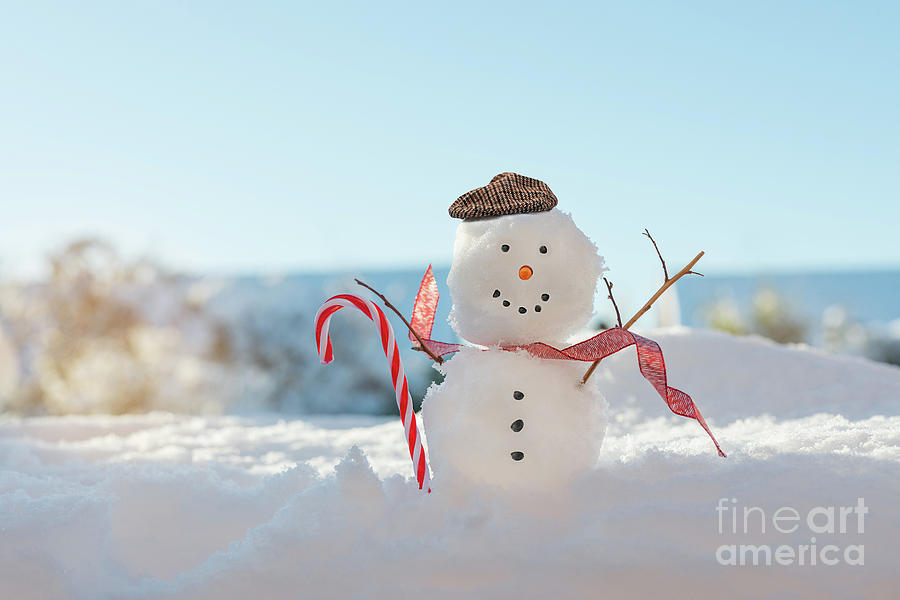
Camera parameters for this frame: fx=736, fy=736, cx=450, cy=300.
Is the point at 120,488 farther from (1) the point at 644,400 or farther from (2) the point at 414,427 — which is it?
(1) the point at 644,400

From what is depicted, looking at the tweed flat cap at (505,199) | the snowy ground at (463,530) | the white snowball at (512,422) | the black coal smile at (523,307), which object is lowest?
the snowy ground at (463,530)

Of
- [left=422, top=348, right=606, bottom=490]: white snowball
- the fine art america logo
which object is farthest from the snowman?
the fine art america logo

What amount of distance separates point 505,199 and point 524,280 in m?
0.10

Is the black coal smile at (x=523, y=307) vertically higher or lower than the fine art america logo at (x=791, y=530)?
higher

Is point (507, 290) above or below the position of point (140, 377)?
above

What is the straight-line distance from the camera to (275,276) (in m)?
3.75

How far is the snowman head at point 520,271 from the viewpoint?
77 cm

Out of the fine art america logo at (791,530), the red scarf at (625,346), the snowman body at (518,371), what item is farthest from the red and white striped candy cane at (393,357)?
the fine art america logo at (791,530)

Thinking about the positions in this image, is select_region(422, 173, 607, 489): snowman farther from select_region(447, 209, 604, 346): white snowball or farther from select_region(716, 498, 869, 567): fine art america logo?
select_region(716, 498, 869, 567): fine art america logo

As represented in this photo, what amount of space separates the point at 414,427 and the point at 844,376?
0.94 m

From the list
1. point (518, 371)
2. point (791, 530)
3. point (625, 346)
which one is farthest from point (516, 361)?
point (791, 530)

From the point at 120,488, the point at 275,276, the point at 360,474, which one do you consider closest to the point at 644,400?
the point at 360,474

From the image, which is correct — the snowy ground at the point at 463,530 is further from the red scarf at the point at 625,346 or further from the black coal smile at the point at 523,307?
the black coal smile at the point at 523,307

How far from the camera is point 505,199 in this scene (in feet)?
2.62
